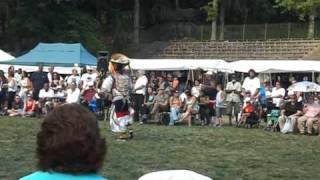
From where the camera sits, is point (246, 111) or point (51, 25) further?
point (51, 25)

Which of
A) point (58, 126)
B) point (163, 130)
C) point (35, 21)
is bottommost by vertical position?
point (163, 130)

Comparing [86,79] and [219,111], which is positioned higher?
[86,79]

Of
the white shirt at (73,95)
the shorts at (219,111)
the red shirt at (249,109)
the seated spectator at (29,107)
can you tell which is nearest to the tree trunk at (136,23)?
the seated spectator at (29,107)

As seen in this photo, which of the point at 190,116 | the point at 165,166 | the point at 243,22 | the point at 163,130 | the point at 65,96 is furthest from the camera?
the point at 243,22

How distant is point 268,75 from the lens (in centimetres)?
3566

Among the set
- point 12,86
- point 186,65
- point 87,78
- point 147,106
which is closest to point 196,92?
point 147,106

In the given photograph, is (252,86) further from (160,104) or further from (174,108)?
(160,104)

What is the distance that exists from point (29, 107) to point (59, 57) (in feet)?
15.1

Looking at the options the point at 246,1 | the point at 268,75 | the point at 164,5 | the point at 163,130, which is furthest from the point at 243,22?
the point at 163,130

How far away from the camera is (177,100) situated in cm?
2188

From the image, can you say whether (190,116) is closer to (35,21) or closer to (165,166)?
(165,166)

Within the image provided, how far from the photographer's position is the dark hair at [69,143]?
2535mm

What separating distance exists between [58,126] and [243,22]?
64.1 m

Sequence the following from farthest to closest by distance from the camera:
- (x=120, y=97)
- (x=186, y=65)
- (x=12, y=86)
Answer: (x=186, y=65), (x=12, y=86), (x=120, y=97)
